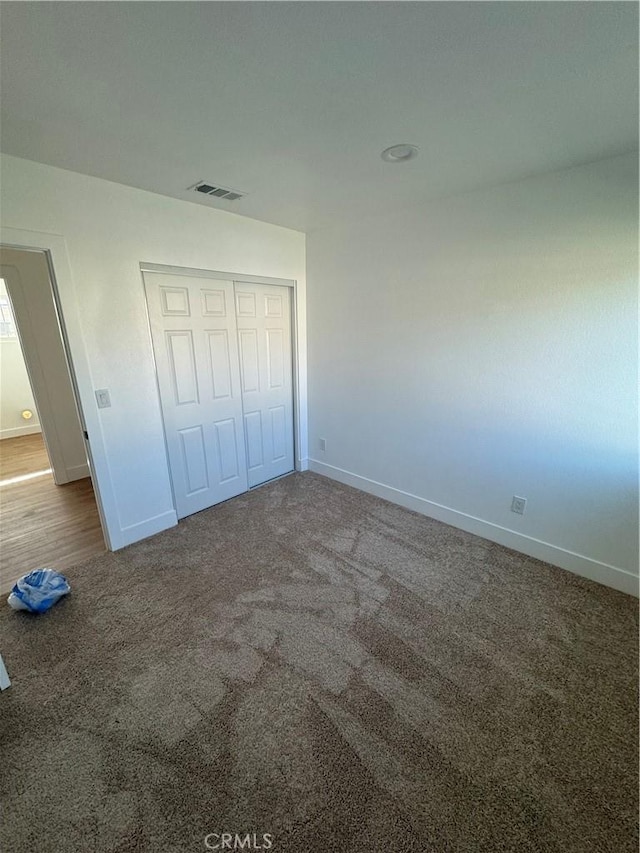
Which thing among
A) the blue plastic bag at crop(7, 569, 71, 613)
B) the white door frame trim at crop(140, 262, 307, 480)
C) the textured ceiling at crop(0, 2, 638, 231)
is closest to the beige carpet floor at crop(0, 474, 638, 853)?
the blue plastic bag at crop(7, 569, 71, 613)

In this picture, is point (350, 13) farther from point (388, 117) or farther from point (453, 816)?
point (453, 816)

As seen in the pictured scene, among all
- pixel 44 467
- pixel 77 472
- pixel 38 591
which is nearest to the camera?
pixel 38 591

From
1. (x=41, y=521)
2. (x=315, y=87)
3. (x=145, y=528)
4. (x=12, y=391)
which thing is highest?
(x=315, y=87)

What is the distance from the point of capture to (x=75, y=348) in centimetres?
213

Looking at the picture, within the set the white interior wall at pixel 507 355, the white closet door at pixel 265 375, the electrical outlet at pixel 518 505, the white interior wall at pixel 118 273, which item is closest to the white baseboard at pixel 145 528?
the white interior wall at pixel 118 273

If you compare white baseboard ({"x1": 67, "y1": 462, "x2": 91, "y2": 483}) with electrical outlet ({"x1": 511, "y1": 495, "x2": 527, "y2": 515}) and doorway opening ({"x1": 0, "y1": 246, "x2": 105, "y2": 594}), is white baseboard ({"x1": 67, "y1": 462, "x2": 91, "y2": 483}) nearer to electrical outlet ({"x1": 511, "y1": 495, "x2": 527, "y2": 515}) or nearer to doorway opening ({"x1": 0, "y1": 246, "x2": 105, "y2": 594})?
doorway opening ({"x1": 0, "y1": 246, "x2": 105, "y2": 594})

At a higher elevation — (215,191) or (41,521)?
(215,191)

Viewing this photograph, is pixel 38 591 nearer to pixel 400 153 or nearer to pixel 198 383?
pixel 198 383

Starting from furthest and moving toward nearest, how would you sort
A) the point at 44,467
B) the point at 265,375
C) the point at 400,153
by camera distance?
the point at 44,467 → the point at 265,375 → the point at 400,153

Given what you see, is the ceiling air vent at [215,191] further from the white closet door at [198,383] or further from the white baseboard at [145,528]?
the white baseboard at [145,528]

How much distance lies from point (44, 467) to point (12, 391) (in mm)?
1861

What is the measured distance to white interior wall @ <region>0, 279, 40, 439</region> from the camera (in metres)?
4.95

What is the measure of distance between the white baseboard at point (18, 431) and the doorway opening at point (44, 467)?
33.1 inches

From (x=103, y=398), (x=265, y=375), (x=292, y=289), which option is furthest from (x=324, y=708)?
(x=292, y=289)
